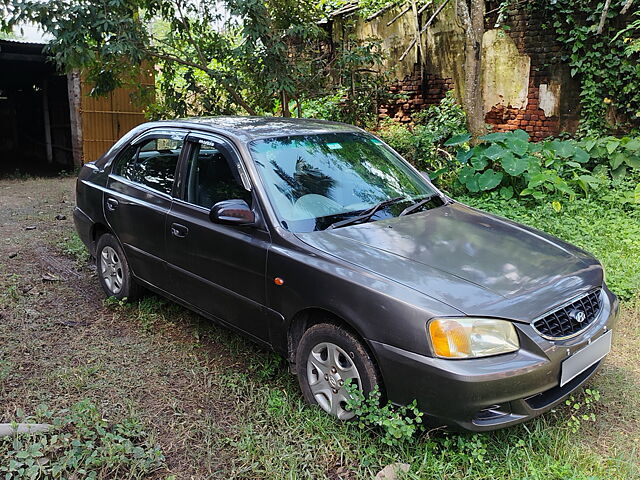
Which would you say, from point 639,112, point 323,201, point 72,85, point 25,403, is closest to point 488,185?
point 639,112

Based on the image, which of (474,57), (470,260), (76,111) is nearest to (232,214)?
(470,260)

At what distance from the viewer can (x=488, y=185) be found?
7137 millimetres

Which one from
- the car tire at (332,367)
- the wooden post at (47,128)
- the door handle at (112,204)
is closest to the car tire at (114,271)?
the door handle at (112,204)

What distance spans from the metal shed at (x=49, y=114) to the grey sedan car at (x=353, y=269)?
521cm

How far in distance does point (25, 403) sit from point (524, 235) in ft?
10.4

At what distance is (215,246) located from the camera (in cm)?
344

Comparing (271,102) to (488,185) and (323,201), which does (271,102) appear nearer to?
(488,185)

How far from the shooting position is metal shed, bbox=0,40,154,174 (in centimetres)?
1223

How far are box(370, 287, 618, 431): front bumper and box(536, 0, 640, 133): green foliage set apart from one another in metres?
6.52

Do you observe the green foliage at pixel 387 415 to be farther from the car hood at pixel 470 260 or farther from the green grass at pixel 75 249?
the green grass at pixel 75 249

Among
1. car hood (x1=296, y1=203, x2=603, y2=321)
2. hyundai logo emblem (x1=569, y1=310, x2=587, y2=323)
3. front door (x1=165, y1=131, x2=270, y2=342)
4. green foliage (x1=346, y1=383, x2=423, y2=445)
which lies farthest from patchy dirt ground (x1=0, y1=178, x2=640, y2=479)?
car hood (x1=296, y1=203, x2=603, y2=321)

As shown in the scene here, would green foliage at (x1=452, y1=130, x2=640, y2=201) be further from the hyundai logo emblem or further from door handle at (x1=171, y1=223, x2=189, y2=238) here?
door handle at (x1=171, y1=223, x2=189, y2=238)

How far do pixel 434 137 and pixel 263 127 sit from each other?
17.9ft

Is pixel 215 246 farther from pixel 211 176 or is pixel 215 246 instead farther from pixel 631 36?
pixel 631 36
